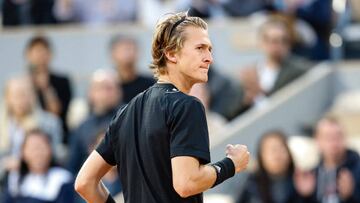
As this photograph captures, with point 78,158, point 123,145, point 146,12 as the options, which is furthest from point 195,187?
point 146,12

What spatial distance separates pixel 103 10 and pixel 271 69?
8.47 feet

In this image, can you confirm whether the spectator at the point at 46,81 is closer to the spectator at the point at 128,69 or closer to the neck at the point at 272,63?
the spectator at the point at 128,69

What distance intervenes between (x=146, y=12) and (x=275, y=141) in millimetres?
3682

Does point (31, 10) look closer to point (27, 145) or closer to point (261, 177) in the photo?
point (27, 145)

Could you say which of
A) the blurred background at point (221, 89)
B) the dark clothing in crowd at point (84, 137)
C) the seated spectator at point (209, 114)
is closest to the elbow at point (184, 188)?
the blurred background at point (221, 89)

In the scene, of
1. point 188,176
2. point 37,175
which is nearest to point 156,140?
point 188,176

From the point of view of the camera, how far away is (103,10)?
41.1 feet

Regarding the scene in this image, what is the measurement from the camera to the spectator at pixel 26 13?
12.8 m

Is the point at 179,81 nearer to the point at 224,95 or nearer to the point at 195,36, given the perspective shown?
the point at 195,36

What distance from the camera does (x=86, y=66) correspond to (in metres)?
12.4

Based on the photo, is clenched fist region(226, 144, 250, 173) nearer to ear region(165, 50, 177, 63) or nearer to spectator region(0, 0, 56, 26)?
ear region(165, 50, 177, 63)

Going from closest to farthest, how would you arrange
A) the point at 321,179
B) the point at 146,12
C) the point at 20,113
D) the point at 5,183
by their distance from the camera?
the point at 321,179, the point at 5,183, the point at 20,113, the point at 146,12

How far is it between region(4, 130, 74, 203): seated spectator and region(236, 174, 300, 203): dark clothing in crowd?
135cm

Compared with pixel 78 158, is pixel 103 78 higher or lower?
higher
